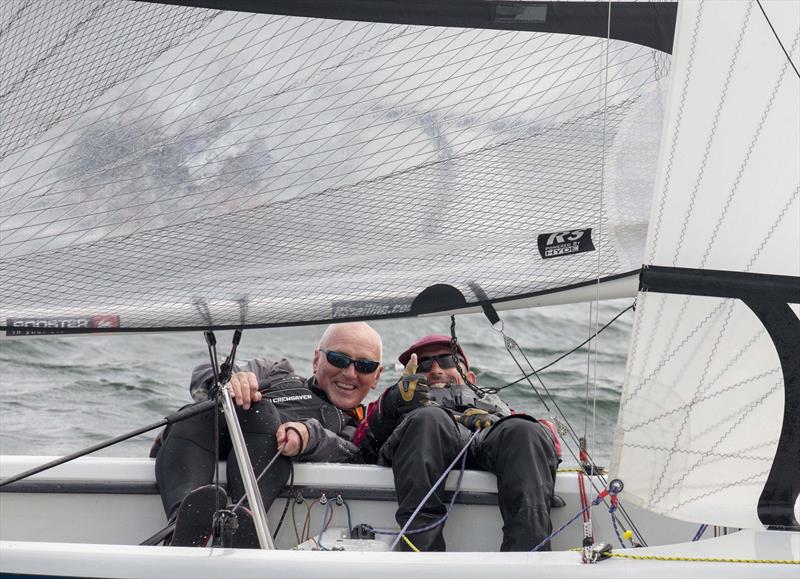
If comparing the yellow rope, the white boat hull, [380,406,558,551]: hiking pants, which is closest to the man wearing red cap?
[380,406,558,551]: hiking pants

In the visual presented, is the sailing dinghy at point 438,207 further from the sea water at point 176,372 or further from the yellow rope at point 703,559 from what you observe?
the sea water at point 176,372

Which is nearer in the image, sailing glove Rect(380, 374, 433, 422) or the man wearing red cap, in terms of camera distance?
the man wearing red cap

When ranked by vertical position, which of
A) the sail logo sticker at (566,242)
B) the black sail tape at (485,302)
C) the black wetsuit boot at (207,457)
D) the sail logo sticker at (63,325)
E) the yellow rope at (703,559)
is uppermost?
the sail logo sticker at (566,242)

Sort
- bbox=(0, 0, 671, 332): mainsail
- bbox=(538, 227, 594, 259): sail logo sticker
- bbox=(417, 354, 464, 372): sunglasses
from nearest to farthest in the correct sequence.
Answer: bbox=(0, 0, 671, 332): mainsail
bbox=(538, 227, 594, 259): sail logo sticker
bbox=(417, 354, 464, 372): sunglasses

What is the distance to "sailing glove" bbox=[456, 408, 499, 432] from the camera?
3.11 m

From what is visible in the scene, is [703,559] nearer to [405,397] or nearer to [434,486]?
[434,486]

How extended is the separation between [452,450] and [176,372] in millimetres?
3297

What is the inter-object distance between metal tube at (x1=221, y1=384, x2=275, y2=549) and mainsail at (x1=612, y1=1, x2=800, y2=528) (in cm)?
75

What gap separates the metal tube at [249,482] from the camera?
100.0 inches

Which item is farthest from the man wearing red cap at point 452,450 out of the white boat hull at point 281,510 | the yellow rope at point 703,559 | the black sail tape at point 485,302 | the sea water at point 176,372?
the sea water at point 176,372

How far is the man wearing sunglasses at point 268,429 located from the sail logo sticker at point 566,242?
0.67m

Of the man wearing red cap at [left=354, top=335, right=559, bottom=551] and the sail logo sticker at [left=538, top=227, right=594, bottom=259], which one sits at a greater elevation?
the sail logo sticker at [left=538, top=227, right=594, bottom=259]

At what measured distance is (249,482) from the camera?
2600 millimetres

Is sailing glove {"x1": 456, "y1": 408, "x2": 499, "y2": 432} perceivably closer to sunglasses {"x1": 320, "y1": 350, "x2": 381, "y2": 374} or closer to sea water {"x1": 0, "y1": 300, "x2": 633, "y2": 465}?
sunglasses {"x1": 320, "y1": 350, "x2": 381, "y2": 374}
